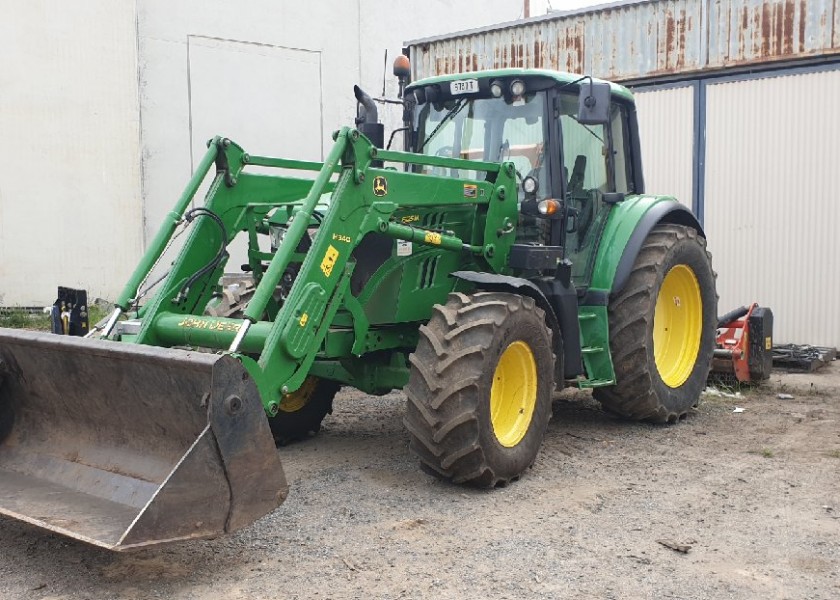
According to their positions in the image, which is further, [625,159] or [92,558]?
[625,159]

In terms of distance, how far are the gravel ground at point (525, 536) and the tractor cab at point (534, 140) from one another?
4.90 ft

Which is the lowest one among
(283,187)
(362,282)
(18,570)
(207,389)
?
(18,570)

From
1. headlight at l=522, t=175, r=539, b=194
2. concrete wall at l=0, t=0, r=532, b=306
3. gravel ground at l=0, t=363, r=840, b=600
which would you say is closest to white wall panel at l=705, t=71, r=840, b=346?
gravel ground at l=0, t=363, r=840, b=600

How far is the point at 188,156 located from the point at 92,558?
11369 mm

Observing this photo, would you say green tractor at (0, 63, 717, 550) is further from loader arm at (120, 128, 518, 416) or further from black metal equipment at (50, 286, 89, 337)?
black metal equipment at (50, 286, 89, 337)

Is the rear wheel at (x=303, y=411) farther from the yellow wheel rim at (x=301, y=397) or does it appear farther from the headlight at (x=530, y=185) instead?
the headlight at (x=530, y=185)

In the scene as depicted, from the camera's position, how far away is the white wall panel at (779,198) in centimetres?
991

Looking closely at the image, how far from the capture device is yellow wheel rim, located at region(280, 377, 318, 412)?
6441 mm

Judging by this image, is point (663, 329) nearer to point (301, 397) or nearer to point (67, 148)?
point (301, 397)

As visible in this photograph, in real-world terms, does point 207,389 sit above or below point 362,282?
below

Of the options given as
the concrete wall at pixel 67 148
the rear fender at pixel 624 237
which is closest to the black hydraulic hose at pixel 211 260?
the rear fender at pixel 624 237

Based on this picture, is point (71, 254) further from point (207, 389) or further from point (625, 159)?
point (207, 389)

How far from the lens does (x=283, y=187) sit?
20.0 ft

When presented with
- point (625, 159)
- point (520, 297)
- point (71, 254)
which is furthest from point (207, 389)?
point (71, 254)
